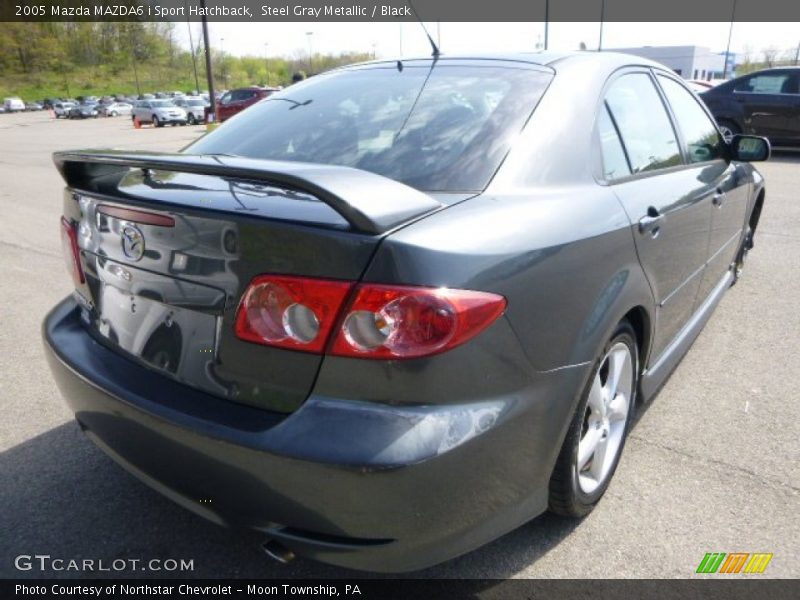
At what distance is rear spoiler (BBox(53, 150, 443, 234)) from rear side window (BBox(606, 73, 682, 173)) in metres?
1.14

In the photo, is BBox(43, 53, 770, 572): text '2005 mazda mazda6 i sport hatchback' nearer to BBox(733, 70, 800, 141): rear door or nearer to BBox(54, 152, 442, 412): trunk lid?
BBox(54, 152, 442, 412): trunk lid

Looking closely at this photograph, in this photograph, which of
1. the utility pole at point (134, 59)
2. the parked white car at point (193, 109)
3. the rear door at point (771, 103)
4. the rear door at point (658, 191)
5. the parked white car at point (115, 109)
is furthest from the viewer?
the utility pole at point (134, 59)

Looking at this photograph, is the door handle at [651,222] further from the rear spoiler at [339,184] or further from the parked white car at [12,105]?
the parked white car at [12,105]

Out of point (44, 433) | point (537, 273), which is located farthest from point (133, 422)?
point (44, 433)

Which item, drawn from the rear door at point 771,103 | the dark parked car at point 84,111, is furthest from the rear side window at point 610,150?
the dark parked car at point 84,111

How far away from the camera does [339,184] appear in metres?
1.54

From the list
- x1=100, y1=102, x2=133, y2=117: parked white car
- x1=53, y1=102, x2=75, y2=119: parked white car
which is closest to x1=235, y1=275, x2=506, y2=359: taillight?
x1=100, y1=102, x2=133, y2=117: parked white car

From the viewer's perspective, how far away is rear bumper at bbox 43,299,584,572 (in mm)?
1489

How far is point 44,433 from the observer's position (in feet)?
9.55

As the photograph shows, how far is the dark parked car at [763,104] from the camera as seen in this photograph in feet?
40.6

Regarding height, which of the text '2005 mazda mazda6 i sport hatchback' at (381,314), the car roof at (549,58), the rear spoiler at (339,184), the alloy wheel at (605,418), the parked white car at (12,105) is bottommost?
the parked white car at (12,105)

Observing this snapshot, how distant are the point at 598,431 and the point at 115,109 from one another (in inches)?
2340

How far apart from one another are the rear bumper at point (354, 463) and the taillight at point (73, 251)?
0.53m

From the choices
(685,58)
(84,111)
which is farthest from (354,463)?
(685,58)
